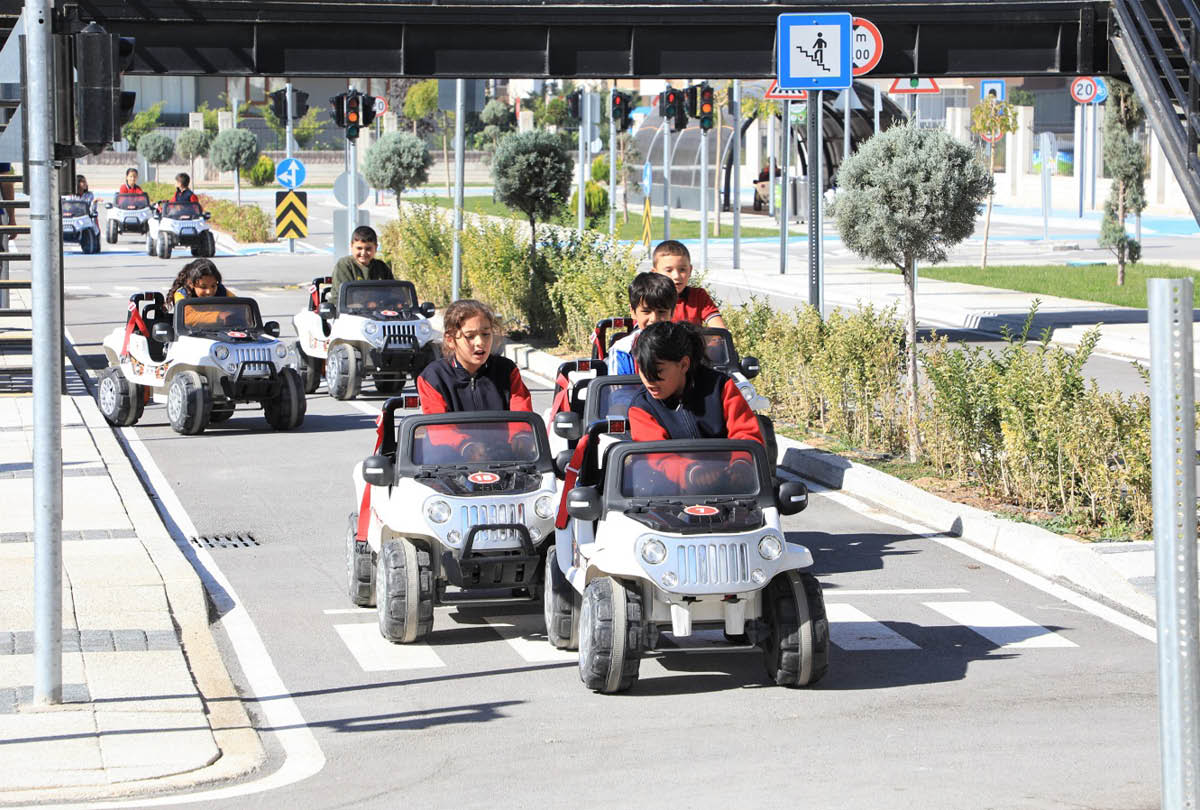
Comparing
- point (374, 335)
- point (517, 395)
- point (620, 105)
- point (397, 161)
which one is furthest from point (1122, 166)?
point (517, 395)

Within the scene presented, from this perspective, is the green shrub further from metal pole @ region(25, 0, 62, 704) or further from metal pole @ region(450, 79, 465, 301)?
metal pole @ region(25, 0, 62, 704)

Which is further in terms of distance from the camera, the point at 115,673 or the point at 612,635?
the point at 115,673

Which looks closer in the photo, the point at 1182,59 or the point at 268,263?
the point at 1182,59

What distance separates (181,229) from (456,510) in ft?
121

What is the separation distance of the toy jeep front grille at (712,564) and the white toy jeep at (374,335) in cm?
1170

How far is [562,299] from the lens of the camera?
77.5 ft

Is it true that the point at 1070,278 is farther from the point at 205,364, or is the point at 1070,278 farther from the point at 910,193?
the point at 205,364

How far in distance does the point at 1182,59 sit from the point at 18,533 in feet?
50.1

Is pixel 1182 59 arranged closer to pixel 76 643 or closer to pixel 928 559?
pixel 928 559

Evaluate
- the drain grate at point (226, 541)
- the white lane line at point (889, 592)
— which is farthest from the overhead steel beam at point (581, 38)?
the white lane line at point (889, 592)

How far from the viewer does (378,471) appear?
31.2 feet

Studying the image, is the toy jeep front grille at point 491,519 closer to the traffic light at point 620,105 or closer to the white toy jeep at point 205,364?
the white toy jeep at point 205,364

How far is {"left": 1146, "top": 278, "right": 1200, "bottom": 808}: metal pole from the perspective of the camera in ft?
14.7

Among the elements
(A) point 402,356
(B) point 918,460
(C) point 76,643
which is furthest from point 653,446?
(A) point 402,356
